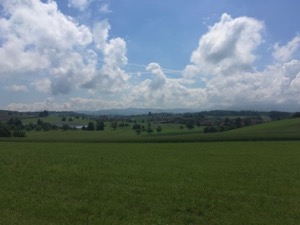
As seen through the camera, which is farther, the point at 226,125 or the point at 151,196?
the point at 226,125

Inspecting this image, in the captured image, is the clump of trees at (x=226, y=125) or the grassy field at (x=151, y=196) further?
the clump of trees at (x=226, y=125)

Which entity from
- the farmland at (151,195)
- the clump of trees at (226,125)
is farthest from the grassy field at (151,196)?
the clump of trees at (226,125)

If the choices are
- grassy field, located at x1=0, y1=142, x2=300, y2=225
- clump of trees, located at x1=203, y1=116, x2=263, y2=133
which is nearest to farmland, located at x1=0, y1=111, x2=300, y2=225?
grassy field, located at x1=0, y1=142, x2=300, y2=225

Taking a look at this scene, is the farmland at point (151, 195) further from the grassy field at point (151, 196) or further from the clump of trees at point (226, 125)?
the clump of trees at point (226, 125)

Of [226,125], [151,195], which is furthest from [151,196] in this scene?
[226,125]

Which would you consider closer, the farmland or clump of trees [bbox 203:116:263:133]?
the farmland

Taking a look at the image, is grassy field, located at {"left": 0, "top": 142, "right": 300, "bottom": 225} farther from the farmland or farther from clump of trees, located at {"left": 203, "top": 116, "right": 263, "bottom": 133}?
clump of trees, located at {"left": 203, "top": 116, "right": 263, "bottom": 133}

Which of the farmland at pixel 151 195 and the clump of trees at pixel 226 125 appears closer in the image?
the farmland at pixel 151 195

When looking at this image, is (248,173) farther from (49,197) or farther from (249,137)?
(249,137)

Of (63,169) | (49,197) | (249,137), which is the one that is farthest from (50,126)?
(49,197)

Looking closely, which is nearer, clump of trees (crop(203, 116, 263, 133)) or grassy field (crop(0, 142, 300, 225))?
grassy field (crop(0, 142, 300, 225))

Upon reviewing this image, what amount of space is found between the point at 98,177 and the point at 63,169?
209 inches

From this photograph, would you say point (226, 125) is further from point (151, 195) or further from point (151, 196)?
point (151, 196)

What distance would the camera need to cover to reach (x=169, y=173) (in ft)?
86.6
